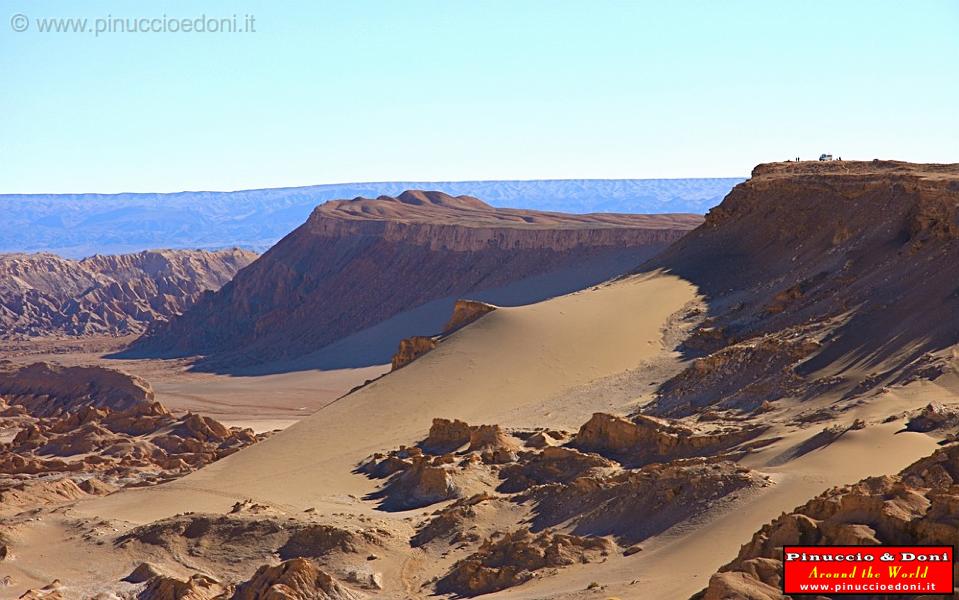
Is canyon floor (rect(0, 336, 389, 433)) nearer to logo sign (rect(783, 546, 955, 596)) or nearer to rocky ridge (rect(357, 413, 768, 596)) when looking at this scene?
rocky ridge (rect(357, 413, 768, 596))

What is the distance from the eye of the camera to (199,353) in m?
78.4

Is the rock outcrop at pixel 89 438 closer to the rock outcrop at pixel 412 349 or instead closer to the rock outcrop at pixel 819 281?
the rock outcrop at pixel 412 349

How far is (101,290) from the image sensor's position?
101875 mm

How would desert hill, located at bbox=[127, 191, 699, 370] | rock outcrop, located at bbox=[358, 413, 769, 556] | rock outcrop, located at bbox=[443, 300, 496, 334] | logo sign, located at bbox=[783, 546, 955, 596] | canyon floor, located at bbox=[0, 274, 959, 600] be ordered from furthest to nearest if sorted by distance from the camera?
desert hill, located at bbox=[127, 191, 699, 370], rock outcrop, located at bbox=[443, 300, 496, 334], rock outcrop, located at bbox=[358, 413, 769, 556], canyon floor, located at bbox=[0, 274, 959, 600], logo sign, located at bbox=[783, 546, 955, 596]

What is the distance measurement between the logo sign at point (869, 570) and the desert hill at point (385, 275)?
164 ft

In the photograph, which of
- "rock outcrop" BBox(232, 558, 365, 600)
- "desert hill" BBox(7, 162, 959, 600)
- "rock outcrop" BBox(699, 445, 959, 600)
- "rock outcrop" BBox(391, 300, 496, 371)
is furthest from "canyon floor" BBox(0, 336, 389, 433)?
"rock outcrop" BBox(699, 445, 959, 600)

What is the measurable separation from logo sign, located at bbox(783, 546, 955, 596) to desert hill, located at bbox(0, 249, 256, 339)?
3410 inches

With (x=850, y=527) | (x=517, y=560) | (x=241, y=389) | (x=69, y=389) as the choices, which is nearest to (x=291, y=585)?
(x=517, y=560)

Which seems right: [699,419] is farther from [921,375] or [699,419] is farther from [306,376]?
[306,376]

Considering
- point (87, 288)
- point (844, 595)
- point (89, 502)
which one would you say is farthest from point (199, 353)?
point (844, 595)

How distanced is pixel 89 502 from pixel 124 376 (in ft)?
89.4

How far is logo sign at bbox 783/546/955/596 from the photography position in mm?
11166

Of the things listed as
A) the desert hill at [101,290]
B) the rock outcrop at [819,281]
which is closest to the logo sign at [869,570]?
the rock outcrop at [819,281]

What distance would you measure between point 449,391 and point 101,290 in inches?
2885
